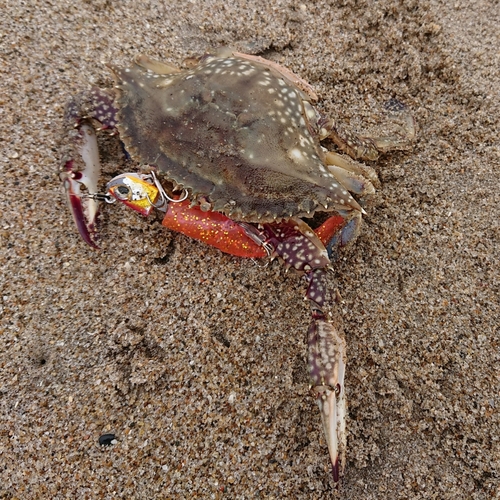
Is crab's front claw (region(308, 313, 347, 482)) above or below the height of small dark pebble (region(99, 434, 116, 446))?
above

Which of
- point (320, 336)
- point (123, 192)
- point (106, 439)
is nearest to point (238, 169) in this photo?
point (123, 192)

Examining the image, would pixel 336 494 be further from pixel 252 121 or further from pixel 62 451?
pixel 252 121

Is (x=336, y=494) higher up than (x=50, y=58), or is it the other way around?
(x=50, y=58)

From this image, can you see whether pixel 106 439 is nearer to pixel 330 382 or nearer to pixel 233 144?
pixel 330 382

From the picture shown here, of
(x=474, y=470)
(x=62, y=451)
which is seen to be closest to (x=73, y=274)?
(x=62, y=451)

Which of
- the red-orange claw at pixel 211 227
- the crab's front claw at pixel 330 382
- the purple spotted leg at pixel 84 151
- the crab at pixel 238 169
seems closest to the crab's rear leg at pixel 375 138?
the crab at pixel 238 169

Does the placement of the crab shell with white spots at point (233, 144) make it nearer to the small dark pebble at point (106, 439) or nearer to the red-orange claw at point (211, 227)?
the red-orange claw at point (211, 227)

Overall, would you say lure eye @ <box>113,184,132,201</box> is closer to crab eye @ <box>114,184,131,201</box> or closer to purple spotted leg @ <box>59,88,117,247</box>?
crab eye @ <box>114,184,131,201</box>

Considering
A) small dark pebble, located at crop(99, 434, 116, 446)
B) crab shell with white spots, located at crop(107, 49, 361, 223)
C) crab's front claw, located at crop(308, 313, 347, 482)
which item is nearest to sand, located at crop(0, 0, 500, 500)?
small dark pebble, located at crop(99, 434, 116, 446)
